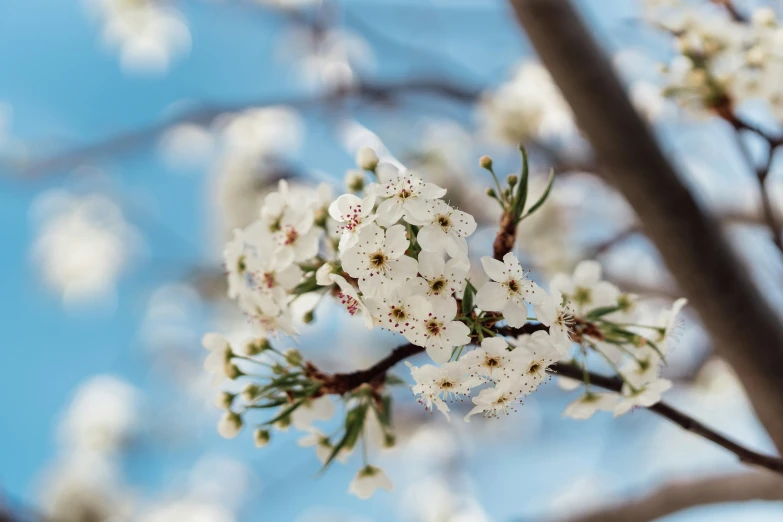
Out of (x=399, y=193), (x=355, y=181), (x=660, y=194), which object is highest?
(x=660, y=194)

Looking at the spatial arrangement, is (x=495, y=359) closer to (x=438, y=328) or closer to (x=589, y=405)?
(x=438, y=328)

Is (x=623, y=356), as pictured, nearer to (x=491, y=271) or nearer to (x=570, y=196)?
(x=491, y=271)

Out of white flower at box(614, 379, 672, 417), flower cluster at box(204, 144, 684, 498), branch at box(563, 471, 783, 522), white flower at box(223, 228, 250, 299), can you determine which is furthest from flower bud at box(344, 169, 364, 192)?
branch at box(563, 471, 783, 522)

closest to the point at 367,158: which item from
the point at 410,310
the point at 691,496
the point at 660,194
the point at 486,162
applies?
the point at 486,162

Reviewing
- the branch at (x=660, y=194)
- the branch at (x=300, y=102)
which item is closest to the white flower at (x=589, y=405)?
the branch at (x=660, y=194)

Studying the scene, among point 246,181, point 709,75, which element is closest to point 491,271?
point 709,75

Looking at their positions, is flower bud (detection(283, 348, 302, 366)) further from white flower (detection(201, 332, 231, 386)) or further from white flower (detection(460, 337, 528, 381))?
white flower (detection(460, 337, 528, 381))
